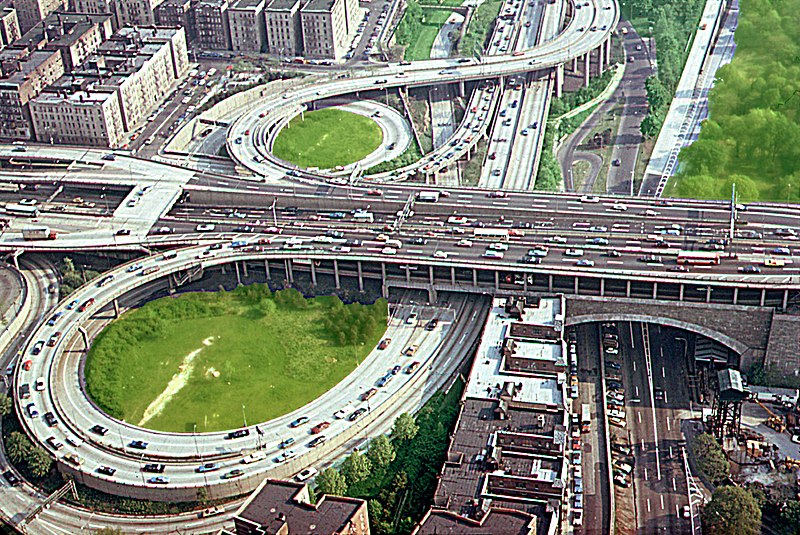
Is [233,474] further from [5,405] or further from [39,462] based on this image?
[5,405]

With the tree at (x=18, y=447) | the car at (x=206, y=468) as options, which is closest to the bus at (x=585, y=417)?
the car at (x=206, y=468)

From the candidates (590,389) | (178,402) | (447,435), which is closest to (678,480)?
(590,389)

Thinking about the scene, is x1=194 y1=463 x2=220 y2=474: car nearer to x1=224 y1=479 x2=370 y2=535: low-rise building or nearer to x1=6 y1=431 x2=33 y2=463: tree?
Result: x1=224 y1=479 x2=370 y2=535: low-rise building

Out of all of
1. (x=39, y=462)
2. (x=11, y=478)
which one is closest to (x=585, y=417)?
(x=39, y=462)

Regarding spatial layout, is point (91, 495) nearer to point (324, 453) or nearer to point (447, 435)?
point (324, 453)

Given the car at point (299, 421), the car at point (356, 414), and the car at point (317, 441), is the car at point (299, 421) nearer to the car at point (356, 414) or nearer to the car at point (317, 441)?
the car at point (317, 441)

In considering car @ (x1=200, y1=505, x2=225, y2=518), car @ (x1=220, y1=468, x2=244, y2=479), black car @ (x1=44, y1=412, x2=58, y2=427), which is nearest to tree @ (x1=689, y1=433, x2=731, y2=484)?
car @ (x1=220, y1=468, x2=244, y2=479)
